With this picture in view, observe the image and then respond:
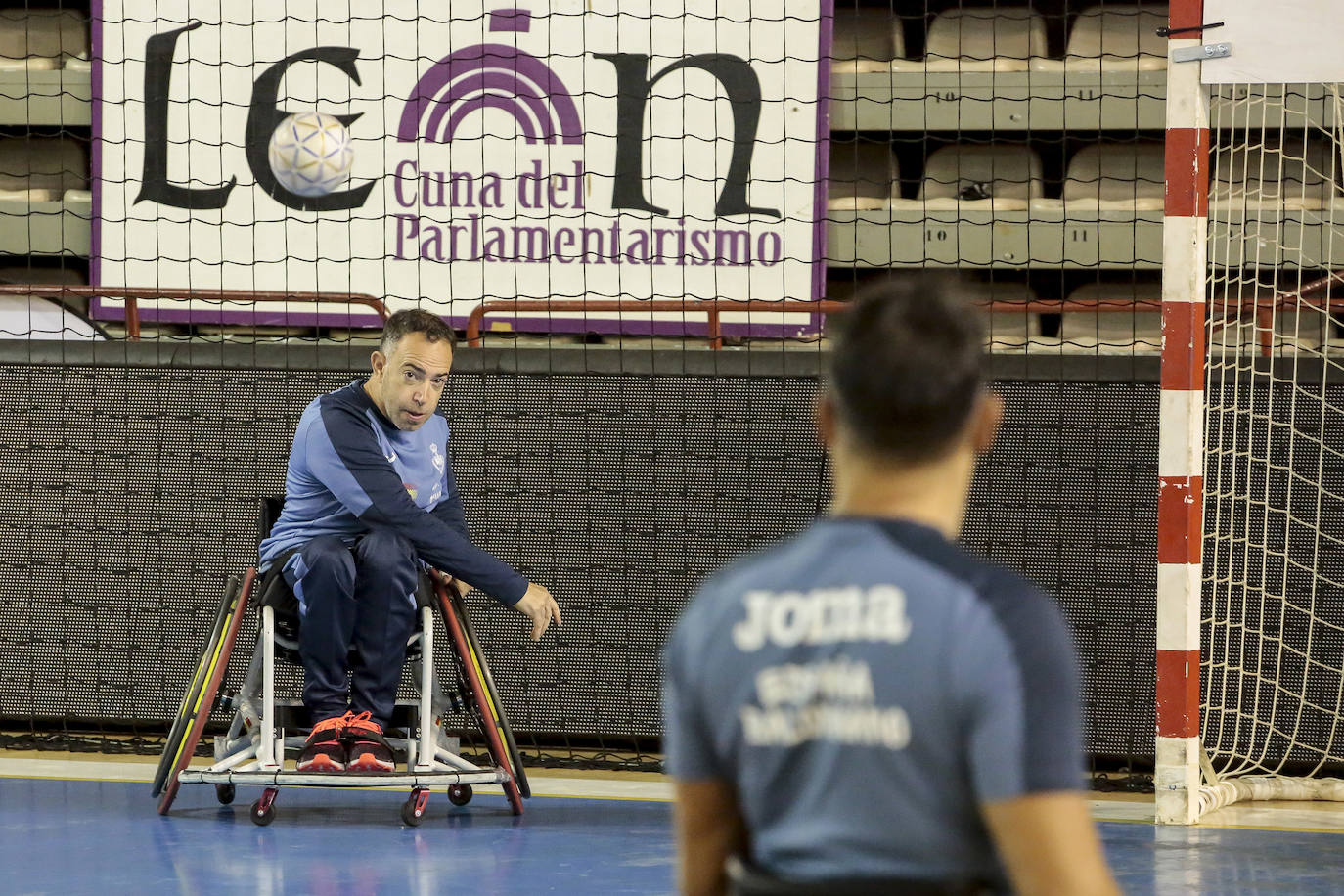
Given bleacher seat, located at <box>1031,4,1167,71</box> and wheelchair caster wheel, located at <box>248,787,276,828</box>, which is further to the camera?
bleacher seat, located at <box>1031,4,1167,71</box>

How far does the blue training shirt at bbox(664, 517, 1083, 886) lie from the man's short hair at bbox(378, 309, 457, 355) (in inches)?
143

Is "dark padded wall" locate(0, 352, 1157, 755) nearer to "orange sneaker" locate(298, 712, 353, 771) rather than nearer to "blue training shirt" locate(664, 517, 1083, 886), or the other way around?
"orange sneaker" locate(298, 712, 353, 771)

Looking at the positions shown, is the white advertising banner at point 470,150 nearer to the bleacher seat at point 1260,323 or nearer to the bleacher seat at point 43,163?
the bleacher seat at point 43,163

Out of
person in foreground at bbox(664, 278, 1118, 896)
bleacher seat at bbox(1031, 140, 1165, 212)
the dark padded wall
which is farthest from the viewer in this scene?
bleacher seat at bbox(1031, 140, 1165, 212)

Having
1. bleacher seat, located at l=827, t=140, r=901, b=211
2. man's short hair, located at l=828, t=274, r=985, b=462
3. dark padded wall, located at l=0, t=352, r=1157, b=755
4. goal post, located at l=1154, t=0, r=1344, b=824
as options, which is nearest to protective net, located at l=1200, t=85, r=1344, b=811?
goal post, located at l=1154, t=0, r=1344, b=824

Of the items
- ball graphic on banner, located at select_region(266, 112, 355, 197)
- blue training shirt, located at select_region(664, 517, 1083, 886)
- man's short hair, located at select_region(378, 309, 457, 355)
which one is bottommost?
blue training shirt, located at select_region(664, 517, 1083, 886)

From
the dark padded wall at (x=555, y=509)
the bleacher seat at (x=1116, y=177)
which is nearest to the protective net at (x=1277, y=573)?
the dark padded wall at (x=555, y=509)

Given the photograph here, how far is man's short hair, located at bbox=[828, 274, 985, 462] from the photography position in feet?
4.49

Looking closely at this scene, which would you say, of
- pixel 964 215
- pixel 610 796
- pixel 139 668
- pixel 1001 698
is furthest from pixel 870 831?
pixel 964 215

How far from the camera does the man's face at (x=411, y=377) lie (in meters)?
4.89

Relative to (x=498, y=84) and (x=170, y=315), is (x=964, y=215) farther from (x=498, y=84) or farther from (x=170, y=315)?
(x=170, y=315)

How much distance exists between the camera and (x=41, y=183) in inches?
359

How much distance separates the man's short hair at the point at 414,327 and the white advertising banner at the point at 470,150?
9.16ft

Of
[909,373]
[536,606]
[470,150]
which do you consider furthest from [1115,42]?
[909,373]
